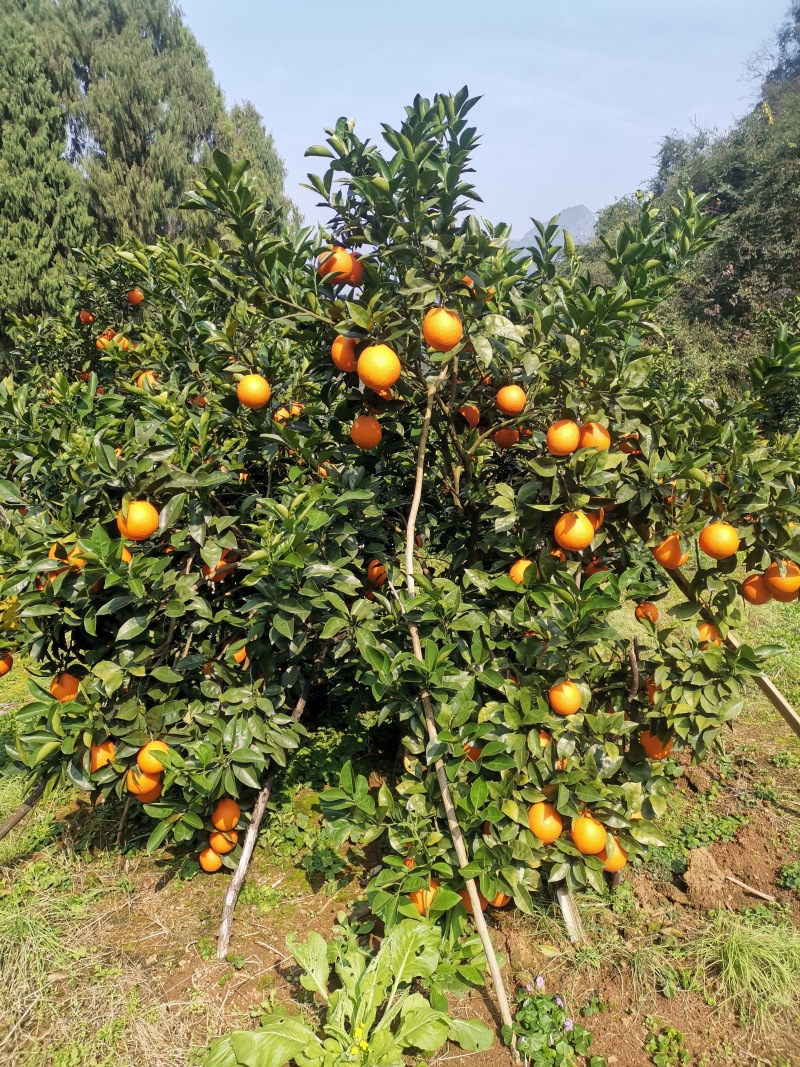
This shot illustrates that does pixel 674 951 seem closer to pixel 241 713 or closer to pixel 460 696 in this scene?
pixel 460 696

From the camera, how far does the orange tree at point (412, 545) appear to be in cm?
160

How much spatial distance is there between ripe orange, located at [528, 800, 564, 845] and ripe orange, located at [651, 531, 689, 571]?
73cm

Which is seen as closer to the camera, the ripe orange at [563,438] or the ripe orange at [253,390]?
the ripe orange at [563,438]

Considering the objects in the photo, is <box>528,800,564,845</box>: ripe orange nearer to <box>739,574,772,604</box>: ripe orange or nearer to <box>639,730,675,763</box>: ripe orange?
<box>639,730,675,763</box>: ripe orange

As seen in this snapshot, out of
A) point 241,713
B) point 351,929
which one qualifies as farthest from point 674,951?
point 241,713

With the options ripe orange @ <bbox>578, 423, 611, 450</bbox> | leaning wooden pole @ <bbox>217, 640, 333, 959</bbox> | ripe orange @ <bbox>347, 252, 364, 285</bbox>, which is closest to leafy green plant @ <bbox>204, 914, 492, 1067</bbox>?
leaning wooden pole @ <bbox>217, 640, 333, 959</bbox>

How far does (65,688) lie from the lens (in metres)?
1.91

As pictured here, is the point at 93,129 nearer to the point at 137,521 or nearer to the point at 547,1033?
the point at 137,521

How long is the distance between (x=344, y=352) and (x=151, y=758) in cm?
124

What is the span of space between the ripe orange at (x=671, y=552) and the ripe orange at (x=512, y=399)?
0.55 metres

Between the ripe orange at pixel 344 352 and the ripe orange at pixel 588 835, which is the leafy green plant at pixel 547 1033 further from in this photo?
the ripe orange at pixel 344 352

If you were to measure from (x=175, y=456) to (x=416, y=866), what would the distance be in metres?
1.30

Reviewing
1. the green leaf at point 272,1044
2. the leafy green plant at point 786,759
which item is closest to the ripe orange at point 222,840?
the green leaf at point 272,1044

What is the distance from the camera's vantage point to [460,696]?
1.68m
